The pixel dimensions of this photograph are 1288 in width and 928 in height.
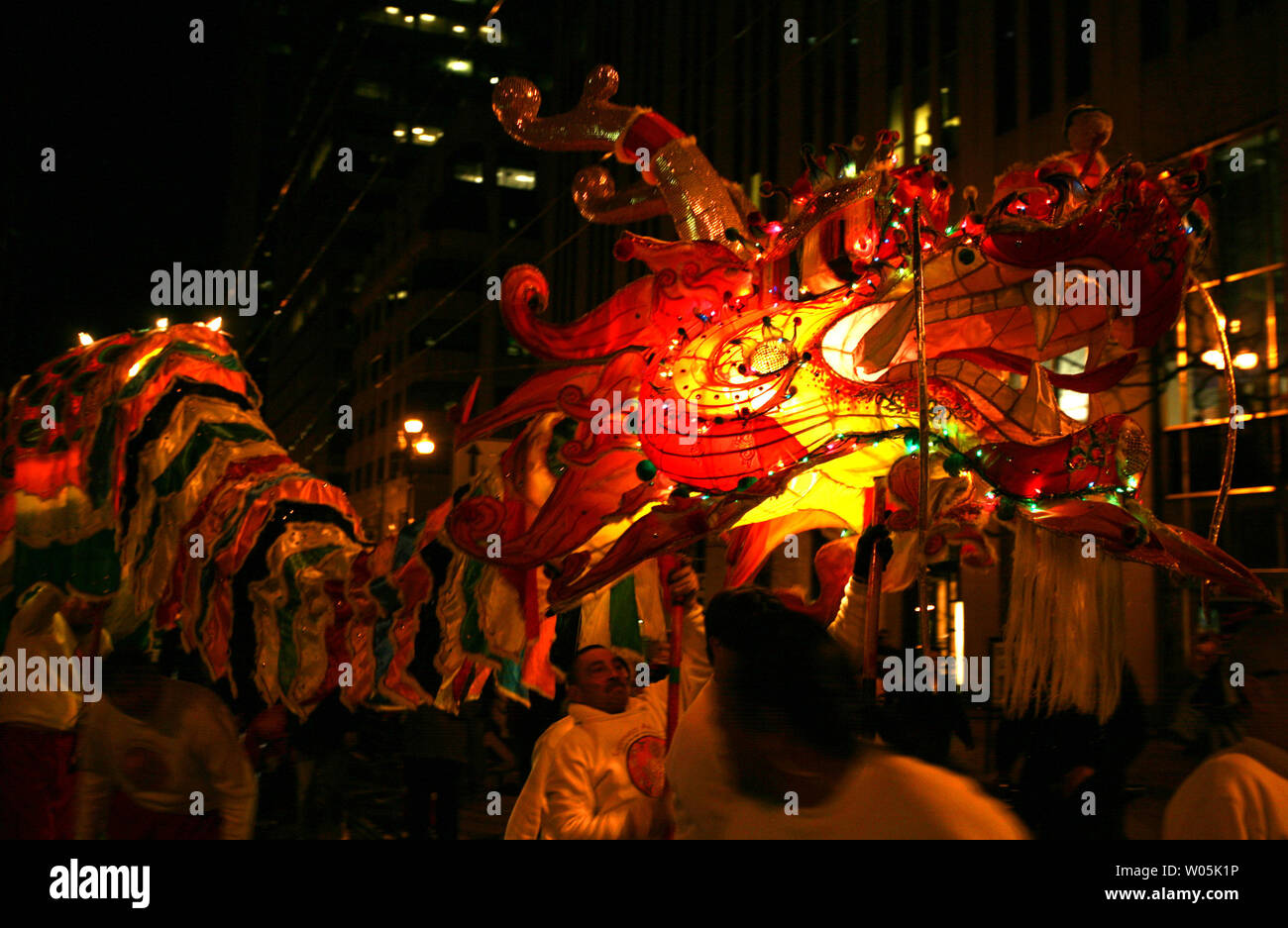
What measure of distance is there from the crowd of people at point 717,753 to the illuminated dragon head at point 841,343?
1.37 ft

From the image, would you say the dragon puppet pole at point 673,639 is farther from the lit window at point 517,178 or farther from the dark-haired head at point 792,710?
the lit window at point 517,178

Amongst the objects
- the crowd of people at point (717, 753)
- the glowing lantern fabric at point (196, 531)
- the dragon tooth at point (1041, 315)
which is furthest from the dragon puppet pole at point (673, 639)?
the dragon tooth at point (1041, 315)

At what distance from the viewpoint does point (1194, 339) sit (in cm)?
834

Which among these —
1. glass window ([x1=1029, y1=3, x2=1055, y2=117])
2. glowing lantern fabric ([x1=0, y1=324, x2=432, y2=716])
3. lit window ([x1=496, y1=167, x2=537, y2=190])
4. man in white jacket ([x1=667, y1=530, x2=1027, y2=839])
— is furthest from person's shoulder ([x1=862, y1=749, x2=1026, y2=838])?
lit window ([x1=496, y1=167, x2=537, y2=190])

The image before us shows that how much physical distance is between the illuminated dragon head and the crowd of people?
16.5 inches

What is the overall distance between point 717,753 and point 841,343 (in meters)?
2.09

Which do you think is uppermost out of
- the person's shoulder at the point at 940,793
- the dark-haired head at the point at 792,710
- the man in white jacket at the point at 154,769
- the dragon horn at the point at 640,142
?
the dragon horn at the point at 640,142

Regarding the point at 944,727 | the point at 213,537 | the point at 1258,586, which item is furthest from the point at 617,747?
the point at 213,537

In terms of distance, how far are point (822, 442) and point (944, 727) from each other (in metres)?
1.02

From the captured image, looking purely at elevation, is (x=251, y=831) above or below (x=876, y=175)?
below

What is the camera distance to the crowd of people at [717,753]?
6.31ft

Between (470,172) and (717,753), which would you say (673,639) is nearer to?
(717,753)

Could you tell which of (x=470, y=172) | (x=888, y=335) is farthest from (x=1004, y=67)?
(x=470, y=172)
